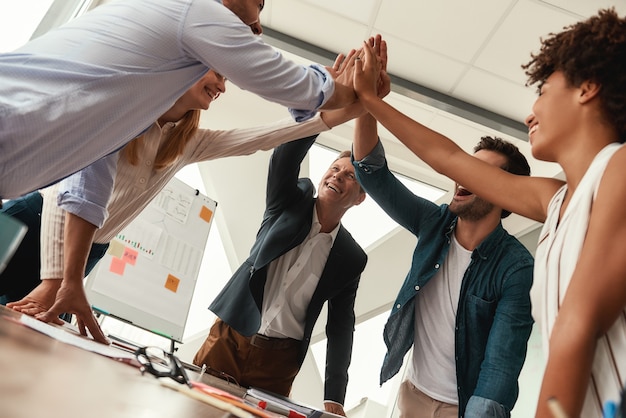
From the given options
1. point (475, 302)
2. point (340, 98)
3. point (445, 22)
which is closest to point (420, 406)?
point (475, 302)

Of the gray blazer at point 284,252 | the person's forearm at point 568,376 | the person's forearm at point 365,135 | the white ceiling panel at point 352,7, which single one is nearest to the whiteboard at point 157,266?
the gray blazer at point 284,252

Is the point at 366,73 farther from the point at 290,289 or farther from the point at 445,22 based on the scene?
the point at 445,22

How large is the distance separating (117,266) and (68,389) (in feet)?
11.0

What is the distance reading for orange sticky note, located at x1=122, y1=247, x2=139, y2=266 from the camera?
369cm

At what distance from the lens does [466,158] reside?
1321 mm

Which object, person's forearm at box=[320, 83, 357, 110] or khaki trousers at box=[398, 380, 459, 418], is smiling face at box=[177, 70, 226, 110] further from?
khaki trousers at box=[398, 380, 459, 418]

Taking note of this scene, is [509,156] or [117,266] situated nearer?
[509,156]

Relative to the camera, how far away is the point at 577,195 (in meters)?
0.86

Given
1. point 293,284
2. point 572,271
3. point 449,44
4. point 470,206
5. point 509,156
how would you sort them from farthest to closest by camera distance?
Answer: point 449,44, point 293,284, point 509,156, point 470,206, point 572,271

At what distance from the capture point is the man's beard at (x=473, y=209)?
197 cm

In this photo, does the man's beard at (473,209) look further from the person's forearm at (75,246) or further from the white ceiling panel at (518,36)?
the white ceiling panel at (518,36)

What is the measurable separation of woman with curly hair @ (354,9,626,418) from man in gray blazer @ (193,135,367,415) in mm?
918

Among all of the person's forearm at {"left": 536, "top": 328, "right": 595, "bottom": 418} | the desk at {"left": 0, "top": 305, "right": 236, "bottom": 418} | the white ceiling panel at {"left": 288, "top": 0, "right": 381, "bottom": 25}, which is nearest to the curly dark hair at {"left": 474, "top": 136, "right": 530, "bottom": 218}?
the person's forearm at {"left": 536, "top": 328, "right": 595, "bottom": 418}

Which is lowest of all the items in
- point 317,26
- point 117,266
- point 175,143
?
point 117,266
